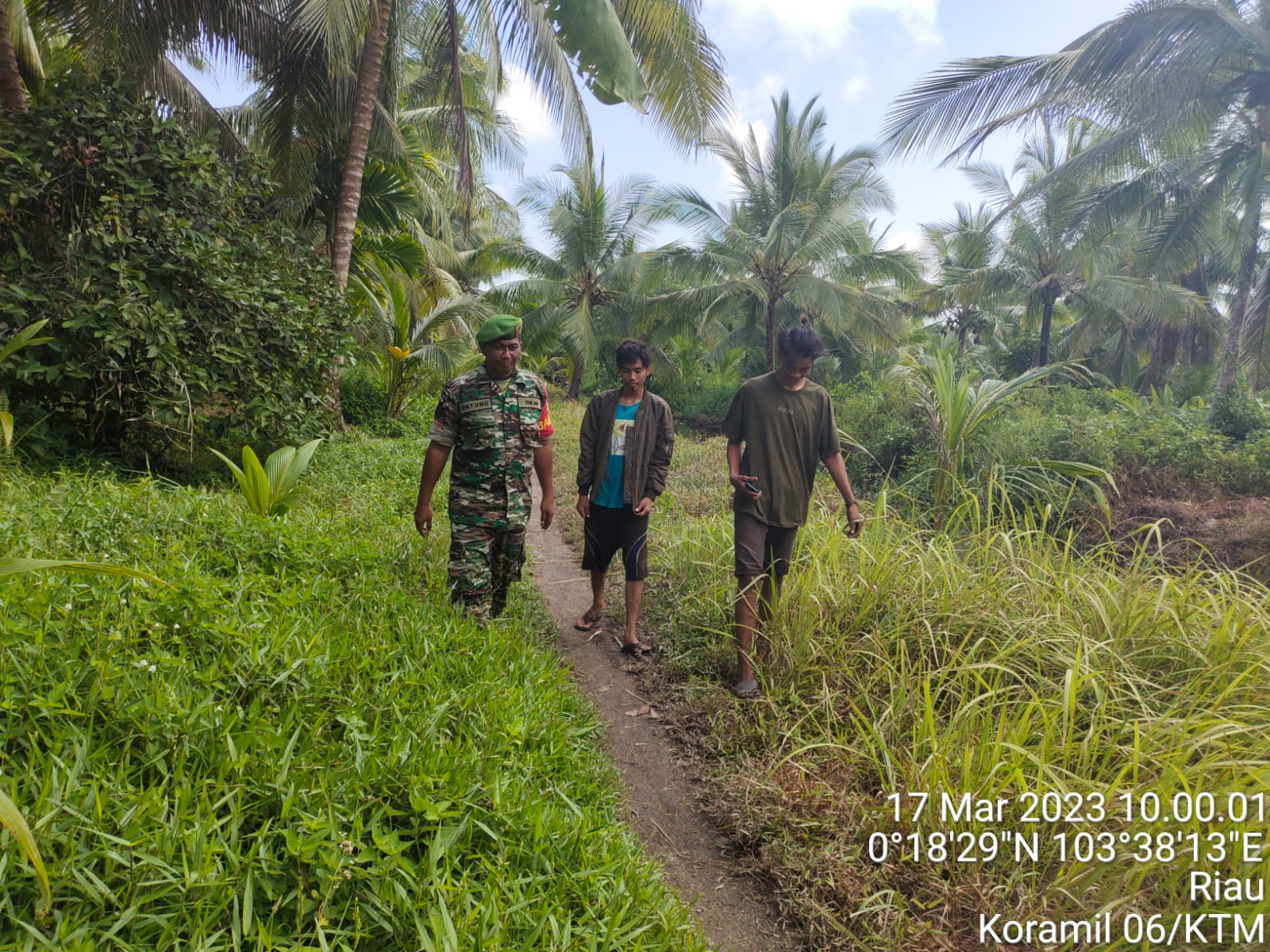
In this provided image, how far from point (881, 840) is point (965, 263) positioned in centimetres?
2440

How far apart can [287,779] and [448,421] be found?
1.98 m

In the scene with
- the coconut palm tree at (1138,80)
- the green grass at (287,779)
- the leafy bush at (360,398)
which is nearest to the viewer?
the green grass at (287,779)

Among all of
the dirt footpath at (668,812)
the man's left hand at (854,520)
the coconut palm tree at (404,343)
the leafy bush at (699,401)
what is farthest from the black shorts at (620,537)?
the leafy bush at (699,401)

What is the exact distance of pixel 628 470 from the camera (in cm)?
428

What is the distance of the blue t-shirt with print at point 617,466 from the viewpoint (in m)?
4.32

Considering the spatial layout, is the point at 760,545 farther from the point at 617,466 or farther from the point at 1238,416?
the point at 1238,416

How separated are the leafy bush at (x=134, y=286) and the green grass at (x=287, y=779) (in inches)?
101

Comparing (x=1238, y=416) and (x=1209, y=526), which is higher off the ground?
(x=1238, y=416)

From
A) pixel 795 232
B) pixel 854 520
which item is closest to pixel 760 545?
pixel 854 520

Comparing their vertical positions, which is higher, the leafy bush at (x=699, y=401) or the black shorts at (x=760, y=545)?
the leafy bush at (x=699, y=401)

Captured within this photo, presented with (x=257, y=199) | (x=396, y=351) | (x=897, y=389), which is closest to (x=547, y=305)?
(x=396, y=351)

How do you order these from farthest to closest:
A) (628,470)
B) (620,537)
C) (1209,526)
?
1. (1209,526)
2. (620,537)
3. (628,470)

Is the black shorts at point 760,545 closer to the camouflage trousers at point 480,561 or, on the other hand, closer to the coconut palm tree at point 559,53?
the camouflage trousers at point 480,561

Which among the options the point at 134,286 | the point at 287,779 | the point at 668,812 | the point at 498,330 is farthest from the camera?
the point at 134,286
